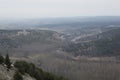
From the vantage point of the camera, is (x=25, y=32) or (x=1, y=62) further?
(x=25, y=32)

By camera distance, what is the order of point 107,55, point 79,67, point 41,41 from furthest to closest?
point 41,41
point 107,55
point 79,67

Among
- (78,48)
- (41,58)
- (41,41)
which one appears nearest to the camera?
(41,58)

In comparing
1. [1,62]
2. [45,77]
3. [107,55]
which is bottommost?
[107,55]

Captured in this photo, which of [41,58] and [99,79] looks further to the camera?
[41,58]

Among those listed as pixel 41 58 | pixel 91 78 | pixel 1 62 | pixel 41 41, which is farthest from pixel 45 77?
pixel 41 41

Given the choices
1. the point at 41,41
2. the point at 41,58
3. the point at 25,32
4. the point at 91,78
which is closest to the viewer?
the point at 91,78

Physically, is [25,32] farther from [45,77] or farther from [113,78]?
[45,77]

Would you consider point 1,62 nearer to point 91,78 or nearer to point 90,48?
point 91,78

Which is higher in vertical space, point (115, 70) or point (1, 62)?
point (1, 62)

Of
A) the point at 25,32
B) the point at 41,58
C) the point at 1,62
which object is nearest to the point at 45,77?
the point at 1,62
